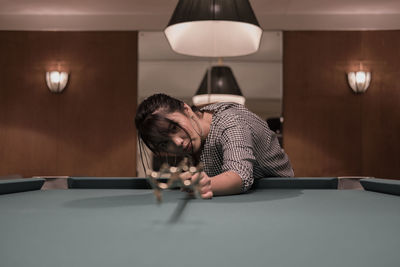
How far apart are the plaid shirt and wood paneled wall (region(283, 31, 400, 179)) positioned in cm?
326

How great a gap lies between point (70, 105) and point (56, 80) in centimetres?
36

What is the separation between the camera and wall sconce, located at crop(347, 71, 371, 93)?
5371 millimetres

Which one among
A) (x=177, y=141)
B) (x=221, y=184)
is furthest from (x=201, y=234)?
(x=177, y=141)

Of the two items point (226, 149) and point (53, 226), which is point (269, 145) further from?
point (53, 226)

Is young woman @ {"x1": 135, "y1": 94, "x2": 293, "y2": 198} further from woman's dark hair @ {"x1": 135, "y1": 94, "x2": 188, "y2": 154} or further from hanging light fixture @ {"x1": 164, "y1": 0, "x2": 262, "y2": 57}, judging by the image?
hanging light fixture @ {"x1": 164, "y1": 0, "x2": 262, "y2": 57}

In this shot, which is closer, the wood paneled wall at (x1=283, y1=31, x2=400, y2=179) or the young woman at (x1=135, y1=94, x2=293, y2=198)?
the young woman at (x1=135, y1=94, x2=293, y2=198)

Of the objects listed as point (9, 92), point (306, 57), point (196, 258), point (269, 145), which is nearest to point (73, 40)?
point (9, 92)

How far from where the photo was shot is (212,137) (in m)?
1.93

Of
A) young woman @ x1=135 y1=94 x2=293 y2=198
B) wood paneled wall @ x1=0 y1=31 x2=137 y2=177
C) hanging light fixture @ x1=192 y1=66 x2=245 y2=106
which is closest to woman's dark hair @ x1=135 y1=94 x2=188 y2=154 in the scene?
young woman @ x1=135 y1=94 x2=293 y2=198

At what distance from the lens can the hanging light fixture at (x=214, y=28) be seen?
2402mm

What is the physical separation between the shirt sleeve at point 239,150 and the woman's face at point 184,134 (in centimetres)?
12

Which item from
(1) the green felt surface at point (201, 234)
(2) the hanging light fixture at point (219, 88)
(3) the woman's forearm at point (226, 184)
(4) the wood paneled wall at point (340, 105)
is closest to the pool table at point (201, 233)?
(1) the green felt surface at point (201, 234)

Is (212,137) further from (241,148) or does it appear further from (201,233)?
(201,233)

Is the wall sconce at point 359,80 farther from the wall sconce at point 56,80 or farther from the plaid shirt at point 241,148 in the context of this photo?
the wall sconce at point 56,80
